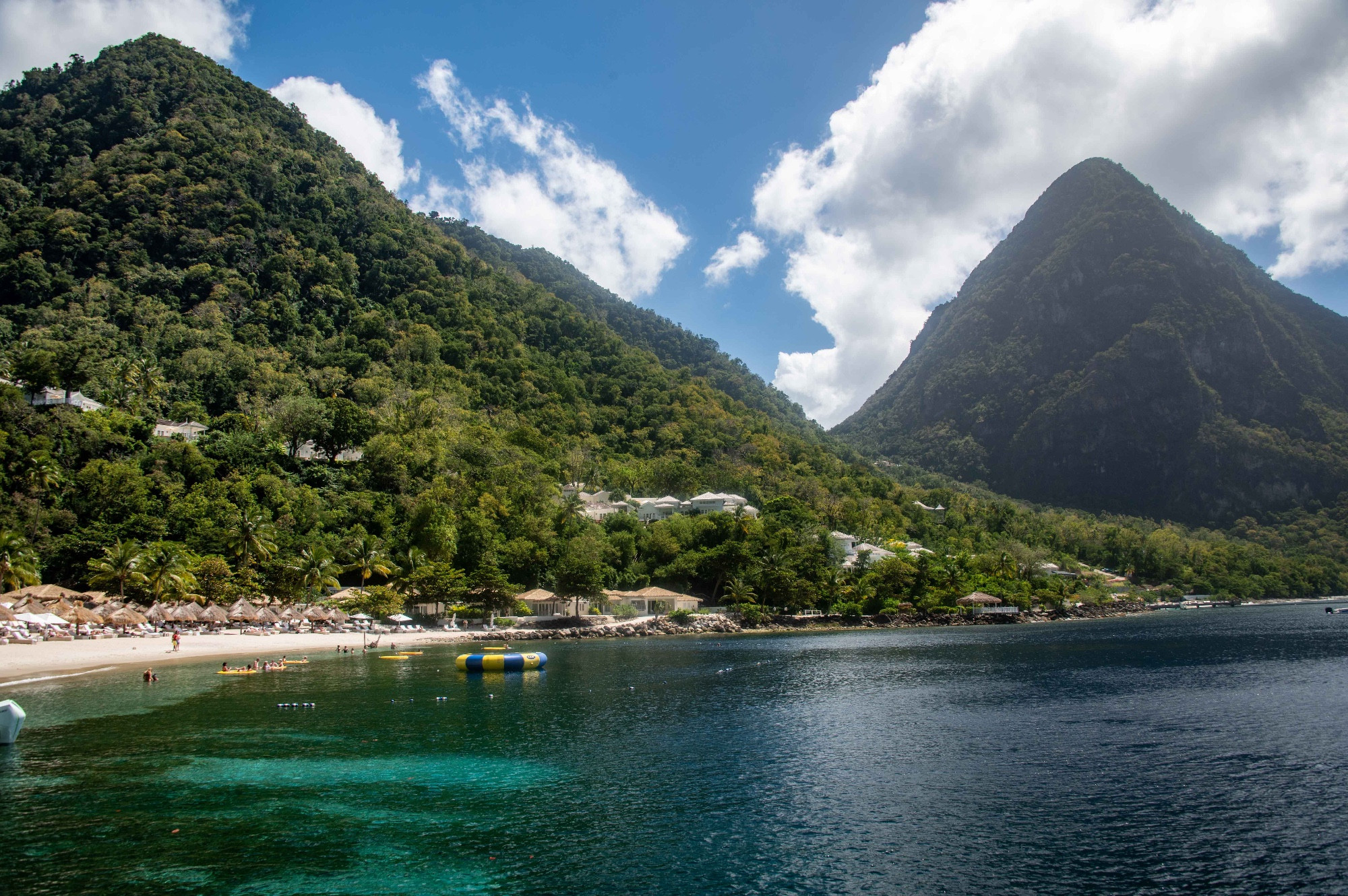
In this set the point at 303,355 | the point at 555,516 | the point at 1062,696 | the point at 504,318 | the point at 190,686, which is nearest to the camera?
the point at 1062,696

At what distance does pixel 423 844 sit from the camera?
14.2m

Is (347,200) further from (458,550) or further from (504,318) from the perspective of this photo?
(458,550)

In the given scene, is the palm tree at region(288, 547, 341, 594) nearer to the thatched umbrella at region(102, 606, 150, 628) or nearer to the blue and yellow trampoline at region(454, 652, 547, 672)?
the thatched umbrella at region(102, 606, 150, 628)

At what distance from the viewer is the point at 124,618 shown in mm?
46656

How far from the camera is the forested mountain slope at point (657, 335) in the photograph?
171m

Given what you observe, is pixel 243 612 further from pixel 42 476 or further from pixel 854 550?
pixel 854 550

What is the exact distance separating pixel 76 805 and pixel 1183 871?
2154 centimetres

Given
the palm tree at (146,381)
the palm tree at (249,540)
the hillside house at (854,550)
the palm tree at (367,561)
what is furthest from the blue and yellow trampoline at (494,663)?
the palm tree at (146,381)

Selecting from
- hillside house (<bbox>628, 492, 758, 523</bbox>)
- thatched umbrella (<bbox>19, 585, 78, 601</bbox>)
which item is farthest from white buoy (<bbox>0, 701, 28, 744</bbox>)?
hillside house (<bbox>628, 492, 758, 523</bbox>)

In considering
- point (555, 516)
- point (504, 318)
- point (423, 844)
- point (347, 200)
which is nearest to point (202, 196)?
point (347, 200)

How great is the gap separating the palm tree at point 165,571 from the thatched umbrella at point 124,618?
277 centimetres

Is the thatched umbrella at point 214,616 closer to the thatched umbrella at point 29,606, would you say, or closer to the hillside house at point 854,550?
the thatched umbrella at point 29,606

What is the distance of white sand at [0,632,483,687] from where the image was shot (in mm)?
37031

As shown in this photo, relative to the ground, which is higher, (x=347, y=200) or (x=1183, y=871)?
(x=347, y=200)
